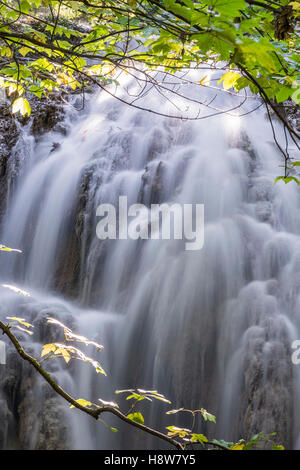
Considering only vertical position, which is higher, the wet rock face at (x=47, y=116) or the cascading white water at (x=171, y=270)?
the wet rock face at (x=47, y=116)

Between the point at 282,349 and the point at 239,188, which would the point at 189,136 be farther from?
the point at 282,349

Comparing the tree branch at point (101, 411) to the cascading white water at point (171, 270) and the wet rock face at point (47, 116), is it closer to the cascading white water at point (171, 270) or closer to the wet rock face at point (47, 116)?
the cascading white water at point (171, 270)

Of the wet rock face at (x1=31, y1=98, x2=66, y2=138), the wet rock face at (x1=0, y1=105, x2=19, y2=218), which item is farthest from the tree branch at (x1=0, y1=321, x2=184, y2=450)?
the wet rock face at (x1=31, y1=98, x2=66, y2=138)

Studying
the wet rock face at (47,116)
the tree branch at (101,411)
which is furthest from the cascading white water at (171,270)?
the tree branch at (101,411)

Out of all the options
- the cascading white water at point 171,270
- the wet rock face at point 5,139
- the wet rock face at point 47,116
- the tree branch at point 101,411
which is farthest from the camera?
the wet rock face at point 47,116

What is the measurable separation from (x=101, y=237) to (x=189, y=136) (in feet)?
9.96

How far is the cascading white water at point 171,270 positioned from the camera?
4680 mm

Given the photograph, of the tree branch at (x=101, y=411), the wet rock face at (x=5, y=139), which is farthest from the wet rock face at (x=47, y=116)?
the tree branch at (x=101, y=411)

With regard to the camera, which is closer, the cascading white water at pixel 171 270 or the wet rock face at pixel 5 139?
the cascading white water at pixel 171 270

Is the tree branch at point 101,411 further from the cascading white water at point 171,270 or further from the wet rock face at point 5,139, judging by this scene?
the wet rock face at point 5,139

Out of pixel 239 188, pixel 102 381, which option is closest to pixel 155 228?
pixel 239 188

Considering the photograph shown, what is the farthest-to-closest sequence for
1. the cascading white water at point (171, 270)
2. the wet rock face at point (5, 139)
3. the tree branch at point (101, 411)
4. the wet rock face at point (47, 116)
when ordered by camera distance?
the wet rock face at point (47, 116)
the wet rock face at point (5, 139)
the cascading white water at point (171, 270)
the tree branch at point (101, 411)

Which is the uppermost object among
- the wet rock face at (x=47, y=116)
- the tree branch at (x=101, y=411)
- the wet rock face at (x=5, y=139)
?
the wet rock face at (x=47, y=116)

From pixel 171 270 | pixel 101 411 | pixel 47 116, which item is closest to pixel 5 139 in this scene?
pixel 47 116
